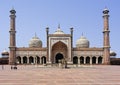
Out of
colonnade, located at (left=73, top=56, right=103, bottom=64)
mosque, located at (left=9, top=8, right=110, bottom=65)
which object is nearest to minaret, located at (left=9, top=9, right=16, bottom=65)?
mosque, located at (left=9, top=8, right=110, bottom=65)

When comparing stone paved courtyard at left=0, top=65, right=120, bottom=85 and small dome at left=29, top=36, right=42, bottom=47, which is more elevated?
small dome at left=29, top=36, right=42, bottom=47

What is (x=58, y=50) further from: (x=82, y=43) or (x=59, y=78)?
(x=59, y=78)

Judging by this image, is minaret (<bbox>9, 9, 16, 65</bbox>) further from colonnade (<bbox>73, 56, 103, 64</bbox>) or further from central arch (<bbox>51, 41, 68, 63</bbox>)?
colonnade (<bbox>73, 56, 103, 64</bbox>)

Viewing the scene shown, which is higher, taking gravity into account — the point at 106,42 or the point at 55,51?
the point at 106,42

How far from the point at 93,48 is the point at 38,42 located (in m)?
12.0

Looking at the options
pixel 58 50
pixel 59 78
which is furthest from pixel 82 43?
pixel 59 78

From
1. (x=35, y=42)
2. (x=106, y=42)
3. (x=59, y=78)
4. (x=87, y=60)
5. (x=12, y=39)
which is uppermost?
(x=12, y=39)

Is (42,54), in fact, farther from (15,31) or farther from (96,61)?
(96,61)

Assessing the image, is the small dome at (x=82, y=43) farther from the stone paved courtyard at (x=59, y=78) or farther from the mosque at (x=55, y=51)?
the stone paved courtyard at (x=59, y=78)

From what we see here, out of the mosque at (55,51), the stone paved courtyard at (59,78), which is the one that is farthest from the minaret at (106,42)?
the stone paved courtyard at (59,78)

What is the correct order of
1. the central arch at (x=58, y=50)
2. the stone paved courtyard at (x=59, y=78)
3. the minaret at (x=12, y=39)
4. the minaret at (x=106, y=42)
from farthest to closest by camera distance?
1. the central arch at (x=58, y=50)
2. the minaret at (x=12, y=39)
3. the minaret at (x=106, y=42)
4. the stone paved courtyard at (x=59, y=78)

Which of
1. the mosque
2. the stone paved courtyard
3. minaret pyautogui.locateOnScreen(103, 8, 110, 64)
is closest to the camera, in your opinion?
the stone paved courtyard

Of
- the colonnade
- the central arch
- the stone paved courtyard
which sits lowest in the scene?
the colonnade

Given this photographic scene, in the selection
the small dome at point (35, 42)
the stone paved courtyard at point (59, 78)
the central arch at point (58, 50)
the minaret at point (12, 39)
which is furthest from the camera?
the small dome at point (35, 42)
